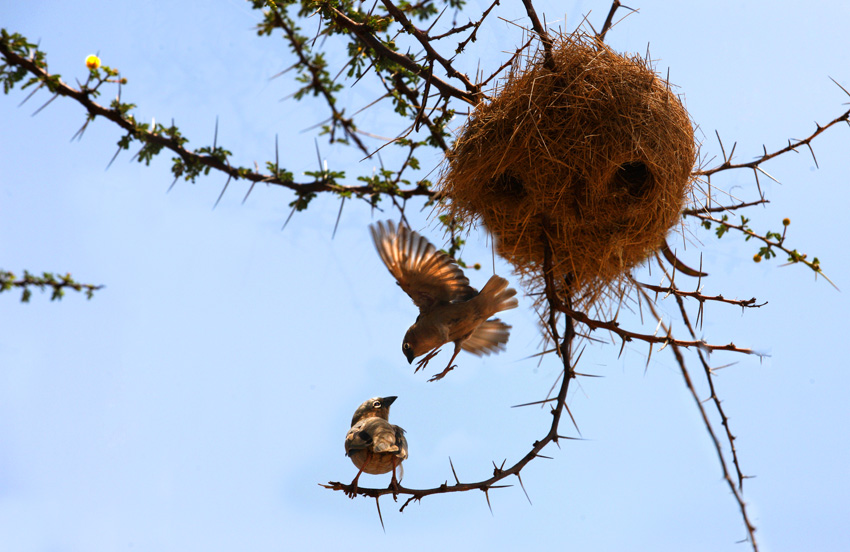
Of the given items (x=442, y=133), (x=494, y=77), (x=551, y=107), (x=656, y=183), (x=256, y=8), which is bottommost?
(x=656, y=183)

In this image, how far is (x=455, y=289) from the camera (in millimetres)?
2354

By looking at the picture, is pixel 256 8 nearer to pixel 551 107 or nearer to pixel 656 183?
pixel 551 107

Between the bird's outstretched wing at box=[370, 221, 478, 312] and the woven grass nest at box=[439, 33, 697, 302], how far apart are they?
244mm

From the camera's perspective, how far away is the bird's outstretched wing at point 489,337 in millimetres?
2596

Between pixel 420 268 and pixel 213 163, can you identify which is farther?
pixel 213 163

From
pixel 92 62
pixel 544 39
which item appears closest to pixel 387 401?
pixel 544 39

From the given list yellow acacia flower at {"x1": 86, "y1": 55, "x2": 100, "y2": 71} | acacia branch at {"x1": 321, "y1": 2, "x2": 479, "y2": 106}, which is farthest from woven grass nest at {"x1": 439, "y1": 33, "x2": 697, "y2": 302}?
yellow acacia flower at {"x1": 86, "y1": 55, "x2": 100, "y2": 71}

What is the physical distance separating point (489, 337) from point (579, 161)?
759 mm

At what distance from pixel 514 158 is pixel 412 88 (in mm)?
826

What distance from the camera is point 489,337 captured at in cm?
261

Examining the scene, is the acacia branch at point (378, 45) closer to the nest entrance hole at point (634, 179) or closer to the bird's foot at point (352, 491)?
the nest entrance hole at point (634, 179)

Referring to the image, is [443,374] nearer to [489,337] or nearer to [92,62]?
[489,337]

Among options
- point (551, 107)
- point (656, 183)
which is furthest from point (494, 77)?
point (656, 183)

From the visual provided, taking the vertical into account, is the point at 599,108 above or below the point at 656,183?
above
